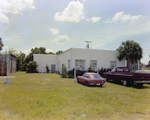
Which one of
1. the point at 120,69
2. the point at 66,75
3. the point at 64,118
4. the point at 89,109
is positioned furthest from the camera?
the point at 66,75

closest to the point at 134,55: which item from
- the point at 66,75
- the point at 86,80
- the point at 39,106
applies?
the point at 66,75

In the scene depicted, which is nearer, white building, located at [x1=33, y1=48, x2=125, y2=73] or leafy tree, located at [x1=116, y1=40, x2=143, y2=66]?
leafy tree, located at [x1=116, y1=40, x2=143, y2=66]

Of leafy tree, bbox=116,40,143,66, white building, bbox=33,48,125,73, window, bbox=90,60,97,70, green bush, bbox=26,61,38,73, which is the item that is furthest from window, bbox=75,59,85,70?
green bush, bbox=26,61,38,73

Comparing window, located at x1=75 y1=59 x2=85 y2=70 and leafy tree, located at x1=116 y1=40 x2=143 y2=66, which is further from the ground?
leafy tree, located at x1=116 y1=40 x2=143 y2=66

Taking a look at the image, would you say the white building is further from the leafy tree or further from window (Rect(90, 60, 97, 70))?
the leafy tree

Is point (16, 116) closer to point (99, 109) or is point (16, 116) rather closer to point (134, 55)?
point (99, 109)

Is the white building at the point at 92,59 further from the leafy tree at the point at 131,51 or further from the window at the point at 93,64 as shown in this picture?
the leafy tree at the point at 131,51

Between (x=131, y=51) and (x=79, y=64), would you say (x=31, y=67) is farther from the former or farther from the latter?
(x=131, y=51)

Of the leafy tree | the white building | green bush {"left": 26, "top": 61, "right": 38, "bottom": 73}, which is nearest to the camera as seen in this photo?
the leafy tree

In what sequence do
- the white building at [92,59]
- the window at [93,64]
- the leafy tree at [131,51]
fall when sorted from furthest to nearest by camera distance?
the window at [93,64] < the white building at [92,59] < the leafy tree at [131,51]

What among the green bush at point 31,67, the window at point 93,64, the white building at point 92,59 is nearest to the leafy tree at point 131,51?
the white building at point 92,59

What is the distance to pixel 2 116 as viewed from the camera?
15.9ft

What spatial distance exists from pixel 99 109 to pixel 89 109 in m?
0.44

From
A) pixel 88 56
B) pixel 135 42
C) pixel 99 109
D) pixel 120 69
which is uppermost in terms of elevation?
pixel 135 42
